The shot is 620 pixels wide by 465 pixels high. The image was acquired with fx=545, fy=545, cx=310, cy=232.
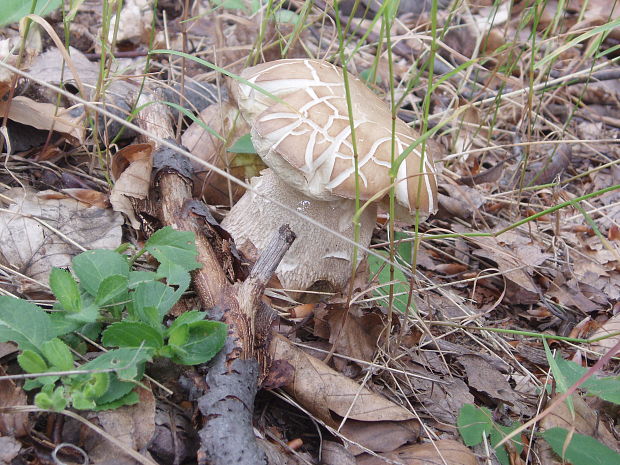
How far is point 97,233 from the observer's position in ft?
6.68

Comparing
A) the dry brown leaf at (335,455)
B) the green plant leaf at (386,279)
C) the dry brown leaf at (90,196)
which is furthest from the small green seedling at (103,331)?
the green plant leaf at (386,279)

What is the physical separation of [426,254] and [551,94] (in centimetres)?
186

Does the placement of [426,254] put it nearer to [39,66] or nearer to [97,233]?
[97,233]

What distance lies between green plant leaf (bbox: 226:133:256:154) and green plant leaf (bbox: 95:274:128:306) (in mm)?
989

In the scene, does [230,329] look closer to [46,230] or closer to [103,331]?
[103,331]

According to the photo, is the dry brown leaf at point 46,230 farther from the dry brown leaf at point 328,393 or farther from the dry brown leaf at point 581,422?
the dry brown leaf at point 581,422

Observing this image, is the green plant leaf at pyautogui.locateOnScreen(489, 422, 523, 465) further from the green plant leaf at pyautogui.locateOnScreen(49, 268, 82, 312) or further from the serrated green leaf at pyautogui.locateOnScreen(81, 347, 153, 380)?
the green plant leaf at pyautogui.locateOnScreen(49, 268, 82, 312)

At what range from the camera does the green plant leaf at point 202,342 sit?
4.62ft

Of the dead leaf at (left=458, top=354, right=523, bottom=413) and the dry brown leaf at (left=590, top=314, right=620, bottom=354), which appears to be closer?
the dead leaf at (left=458, top=354, right=523, bottom=413)

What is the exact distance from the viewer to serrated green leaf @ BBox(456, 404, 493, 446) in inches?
66.0

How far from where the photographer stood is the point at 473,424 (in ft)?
5.62

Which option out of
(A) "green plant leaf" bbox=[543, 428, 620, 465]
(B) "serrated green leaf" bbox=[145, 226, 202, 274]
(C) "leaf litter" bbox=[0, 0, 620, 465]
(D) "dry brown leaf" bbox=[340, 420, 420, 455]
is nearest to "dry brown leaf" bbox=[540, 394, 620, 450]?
(C) "leaf litter" bbox=[0, 0, 620, 465]

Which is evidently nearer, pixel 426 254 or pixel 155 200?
pixel 155 200

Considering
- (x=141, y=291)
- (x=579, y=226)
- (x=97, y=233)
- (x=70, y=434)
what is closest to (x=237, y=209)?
(x=97, y=233)
